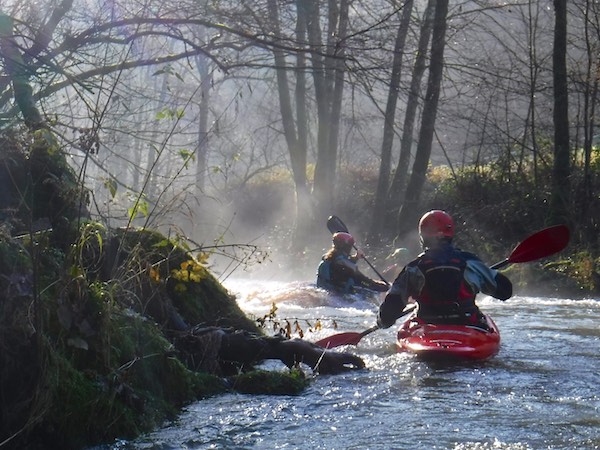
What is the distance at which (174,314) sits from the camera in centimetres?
692

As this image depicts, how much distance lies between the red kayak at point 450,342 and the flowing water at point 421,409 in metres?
0.12

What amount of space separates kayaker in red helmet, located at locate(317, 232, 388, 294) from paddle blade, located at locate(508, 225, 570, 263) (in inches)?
192

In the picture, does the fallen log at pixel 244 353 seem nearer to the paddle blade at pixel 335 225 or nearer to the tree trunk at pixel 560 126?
the paddle blade at pixel 335 225

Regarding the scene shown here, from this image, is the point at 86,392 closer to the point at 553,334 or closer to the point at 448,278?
the point at 448,278

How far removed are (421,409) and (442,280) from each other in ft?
7.21

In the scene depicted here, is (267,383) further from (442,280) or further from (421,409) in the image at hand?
(442,280)

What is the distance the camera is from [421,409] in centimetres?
588

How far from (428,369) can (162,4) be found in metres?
3.92

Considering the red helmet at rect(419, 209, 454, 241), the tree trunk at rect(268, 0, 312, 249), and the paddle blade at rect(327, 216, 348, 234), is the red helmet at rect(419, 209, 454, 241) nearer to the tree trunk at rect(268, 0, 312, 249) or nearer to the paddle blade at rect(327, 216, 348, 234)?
the paddle blade at rect(327, 216, 348, 234)

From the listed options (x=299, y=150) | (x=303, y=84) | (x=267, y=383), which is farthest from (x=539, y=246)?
(x=299, y=150)

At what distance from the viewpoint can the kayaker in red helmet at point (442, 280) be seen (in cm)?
789

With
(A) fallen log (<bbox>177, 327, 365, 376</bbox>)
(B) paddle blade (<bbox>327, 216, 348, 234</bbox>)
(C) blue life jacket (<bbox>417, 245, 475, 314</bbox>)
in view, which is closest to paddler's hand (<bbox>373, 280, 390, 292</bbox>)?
(B) paddle blade (<bbox>327, 216, 348, 234</bbox>)

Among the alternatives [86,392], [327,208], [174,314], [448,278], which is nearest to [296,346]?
[174,314]

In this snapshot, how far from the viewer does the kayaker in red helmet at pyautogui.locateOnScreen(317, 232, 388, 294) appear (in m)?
13.6
